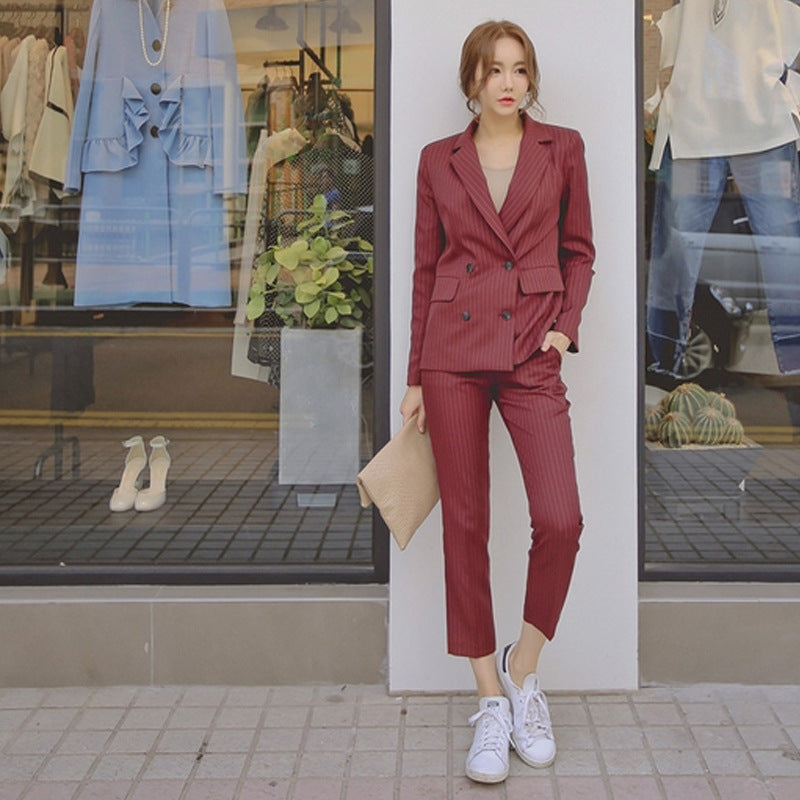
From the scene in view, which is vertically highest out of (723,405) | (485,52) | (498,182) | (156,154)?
(485,52)

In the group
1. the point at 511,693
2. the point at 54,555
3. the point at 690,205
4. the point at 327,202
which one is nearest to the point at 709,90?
the point at 690,205

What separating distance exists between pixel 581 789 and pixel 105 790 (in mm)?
1233

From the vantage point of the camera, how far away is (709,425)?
4.40m

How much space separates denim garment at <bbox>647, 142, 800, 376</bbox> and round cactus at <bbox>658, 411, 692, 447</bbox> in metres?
0.17

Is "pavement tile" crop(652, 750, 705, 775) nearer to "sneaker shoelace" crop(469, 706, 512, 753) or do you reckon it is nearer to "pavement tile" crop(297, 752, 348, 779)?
"sneaker shoelace" crop(469, 706, 512, 753)

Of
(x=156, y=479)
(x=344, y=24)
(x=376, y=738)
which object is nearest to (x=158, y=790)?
(x=376, y=738)

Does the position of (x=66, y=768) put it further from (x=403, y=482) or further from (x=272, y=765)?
(x=403, y=482)

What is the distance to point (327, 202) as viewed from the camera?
419cm

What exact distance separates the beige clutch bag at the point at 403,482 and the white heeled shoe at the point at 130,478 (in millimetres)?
1176

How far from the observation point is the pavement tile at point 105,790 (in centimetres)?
316

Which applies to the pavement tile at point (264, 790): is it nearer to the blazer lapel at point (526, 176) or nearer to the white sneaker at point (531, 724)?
the white sneaker at point (531, 724)

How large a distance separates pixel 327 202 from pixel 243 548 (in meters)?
1.20

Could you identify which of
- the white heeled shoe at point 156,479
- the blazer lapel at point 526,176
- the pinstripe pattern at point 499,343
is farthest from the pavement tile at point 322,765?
the blazer lapel at point 526,176

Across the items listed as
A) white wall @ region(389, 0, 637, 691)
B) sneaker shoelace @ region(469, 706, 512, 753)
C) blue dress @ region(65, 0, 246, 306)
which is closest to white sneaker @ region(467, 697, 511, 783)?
sneaker shoelace @ region(469, 706, 512, 753)
